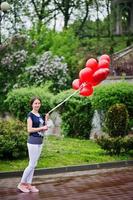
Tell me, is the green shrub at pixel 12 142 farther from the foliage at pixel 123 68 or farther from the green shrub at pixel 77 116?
the foliage at pixel 123 68

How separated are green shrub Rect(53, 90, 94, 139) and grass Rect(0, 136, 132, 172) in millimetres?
1886

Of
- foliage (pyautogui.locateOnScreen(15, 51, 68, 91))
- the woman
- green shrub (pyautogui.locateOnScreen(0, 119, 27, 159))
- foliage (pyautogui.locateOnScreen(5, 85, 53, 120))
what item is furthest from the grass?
foliage (pyautogui.locateOnScreen(15, 51, 68, 91))

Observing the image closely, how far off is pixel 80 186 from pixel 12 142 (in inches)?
117

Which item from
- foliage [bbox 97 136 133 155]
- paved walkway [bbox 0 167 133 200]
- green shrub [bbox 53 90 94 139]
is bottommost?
paved walkway [bbox 0 167 133 200]

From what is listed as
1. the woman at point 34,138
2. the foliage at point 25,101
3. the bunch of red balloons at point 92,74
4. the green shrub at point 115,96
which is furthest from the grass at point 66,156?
the foliage at point 25,101

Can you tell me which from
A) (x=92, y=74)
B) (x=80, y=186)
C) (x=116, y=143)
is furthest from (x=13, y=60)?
(x=80, y=186)

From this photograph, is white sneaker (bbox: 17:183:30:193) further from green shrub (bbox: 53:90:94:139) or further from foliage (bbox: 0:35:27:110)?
foliage (bbox: 0:35:27:110)

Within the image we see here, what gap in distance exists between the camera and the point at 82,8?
41.7 meters

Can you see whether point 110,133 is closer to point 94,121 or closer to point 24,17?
point 94,121

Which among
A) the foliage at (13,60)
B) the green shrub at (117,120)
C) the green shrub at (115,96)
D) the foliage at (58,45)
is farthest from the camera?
the foliage at (58,45)

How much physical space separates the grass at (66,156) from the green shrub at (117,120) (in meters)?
0.74

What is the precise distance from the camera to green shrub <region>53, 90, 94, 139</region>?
19.8 meters

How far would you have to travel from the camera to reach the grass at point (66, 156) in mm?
14023

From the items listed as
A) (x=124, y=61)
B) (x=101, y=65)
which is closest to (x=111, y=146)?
(x=101, y=65)
